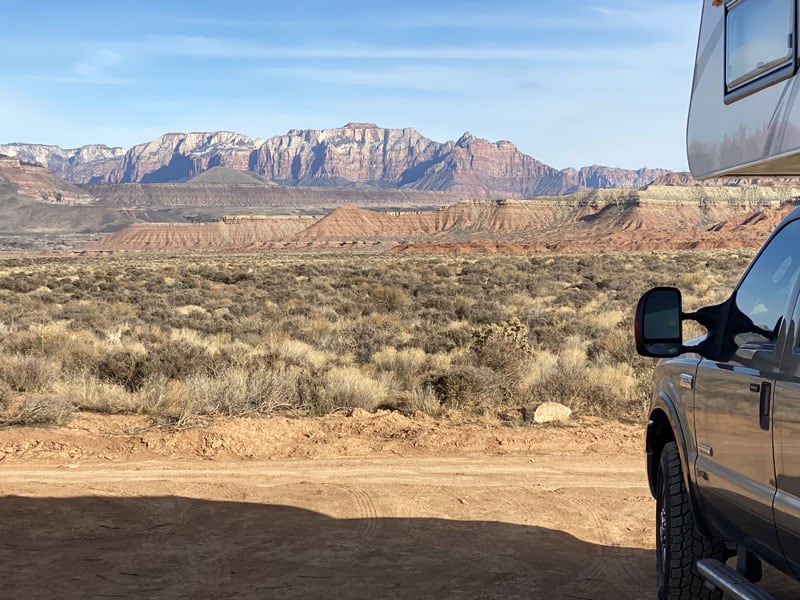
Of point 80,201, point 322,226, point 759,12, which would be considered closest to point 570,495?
point 759,12

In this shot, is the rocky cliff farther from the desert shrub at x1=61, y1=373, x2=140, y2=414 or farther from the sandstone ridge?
the desert shrub at x1=61, y1=373, x2=140, y2=414

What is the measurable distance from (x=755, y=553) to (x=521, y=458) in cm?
518

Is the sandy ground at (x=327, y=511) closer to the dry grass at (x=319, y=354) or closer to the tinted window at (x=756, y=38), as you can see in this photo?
the dry grass at (x=319, y=354)

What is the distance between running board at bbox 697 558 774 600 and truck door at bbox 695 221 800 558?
0.16 meters

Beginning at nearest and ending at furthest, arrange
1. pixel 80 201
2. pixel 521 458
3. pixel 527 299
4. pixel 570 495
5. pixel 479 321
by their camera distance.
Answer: pixel 570 495 → pixel 521 458 → pixel 479 321 → pixel 527 299 → pixel 80 201

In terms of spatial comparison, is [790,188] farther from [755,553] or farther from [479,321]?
[755,553]

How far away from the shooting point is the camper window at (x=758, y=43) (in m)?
3.28

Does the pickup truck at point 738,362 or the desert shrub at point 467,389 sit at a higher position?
the pickup truck at point 738,362

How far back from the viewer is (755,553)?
348 cm

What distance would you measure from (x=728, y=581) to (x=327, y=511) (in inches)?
149

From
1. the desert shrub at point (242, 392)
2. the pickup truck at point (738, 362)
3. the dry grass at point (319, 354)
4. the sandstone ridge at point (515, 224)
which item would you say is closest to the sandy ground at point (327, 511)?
the desert shrub at point (242, 392)

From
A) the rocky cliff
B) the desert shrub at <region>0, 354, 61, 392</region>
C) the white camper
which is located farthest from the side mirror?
the rocky cliff

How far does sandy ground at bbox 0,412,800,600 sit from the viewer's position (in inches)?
211

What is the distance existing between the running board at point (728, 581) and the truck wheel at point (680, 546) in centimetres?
20
